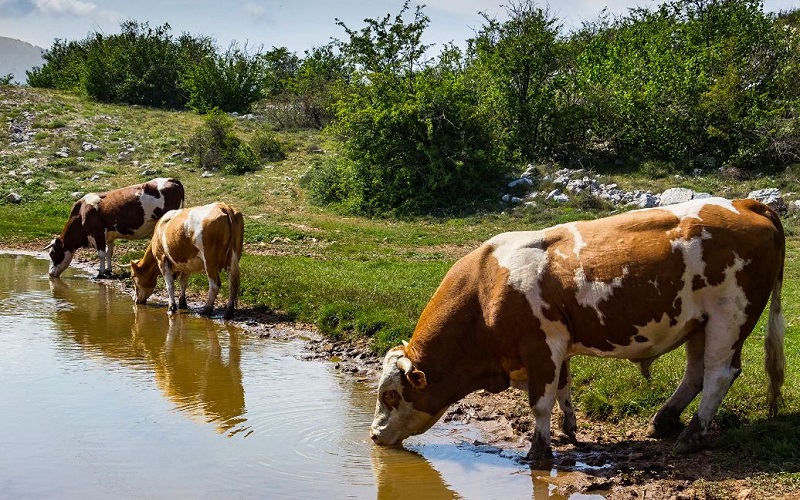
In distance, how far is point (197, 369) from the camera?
1233 cm

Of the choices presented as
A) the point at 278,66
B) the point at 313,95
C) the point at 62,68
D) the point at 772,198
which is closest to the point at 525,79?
the point at 772,198

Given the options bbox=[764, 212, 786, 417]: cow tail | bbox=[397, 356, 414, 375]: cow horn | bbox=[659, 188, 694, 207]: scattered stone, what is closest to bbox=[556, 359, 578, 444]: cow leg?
bbox=[397, 356, 414, 375]: cow horn

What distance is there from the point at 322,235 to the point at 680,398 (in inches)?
717

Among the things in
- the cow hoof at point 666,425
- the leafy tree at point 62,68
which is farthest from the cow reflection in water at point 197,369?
the leafy tree at point 62,68

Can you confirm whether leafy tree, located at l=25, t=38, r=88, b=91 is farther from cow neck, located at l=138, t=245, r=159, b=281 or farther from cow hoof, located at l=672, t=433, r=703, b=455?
cow hoof, located at l=672, t=433, r=703, b=455

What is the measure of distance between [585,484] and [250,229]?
20284 mm

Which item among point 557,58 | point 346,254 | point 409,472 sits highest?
point 557,58

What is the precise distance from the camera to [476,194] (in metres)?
31.8

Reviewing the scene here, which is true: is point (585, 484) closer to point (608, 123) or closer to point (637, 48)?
point (608, 123)

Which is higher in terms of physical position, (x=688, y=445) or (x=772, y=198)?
(x=772, y=198)

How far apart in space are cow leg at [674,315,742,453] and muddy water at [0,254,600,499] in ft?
4.63

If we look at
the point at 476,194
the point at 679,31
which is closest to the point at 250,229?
the point at 476,194

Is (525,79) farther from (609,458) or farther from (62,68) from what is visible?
(62,68)

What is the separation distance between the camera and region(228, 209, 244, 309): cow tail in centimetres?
1606
